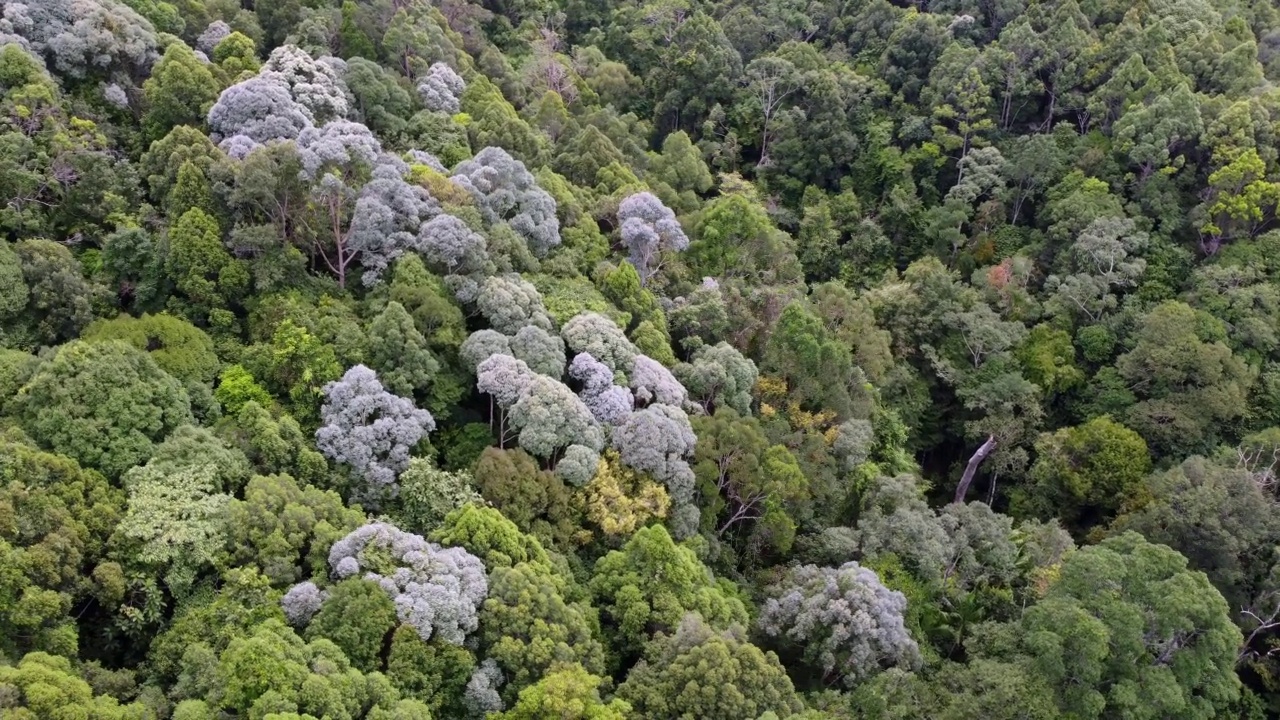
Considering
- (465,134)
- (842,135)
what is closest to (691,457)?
(465,134)

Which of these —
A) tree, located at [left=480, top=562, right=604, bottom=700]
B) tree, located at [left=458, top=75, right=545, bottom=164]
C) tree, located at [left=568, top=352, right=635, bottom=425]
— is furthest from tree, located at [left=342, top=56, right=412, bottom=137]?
tree, located at [left=480, top=562, right=604, bottom=700]

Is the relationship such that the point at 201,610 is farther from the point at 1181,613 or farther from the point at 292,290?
the point at 1181,613

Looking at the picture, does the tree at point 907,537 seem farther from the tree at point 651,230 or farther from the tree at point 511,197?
the tree at point 511,197

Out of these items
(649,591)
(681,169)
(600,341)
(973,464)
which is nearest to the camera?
(649,591)

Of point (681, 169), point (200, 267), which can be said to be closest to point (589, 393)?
point (200, 267)

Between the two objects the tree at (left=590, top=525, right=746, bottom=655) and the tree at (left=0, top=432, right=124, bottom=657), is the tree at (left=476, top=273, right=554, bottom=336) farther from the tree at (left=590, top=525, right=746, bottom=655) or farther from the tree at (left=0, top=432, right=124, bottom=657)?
the tree at (left=0, top=432, right=124, bottom=657)

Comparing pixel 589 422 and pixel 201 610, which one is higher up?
pixel 589 422

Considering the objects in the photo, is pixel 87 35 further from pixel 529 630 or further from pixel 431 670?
pixel 529 630
